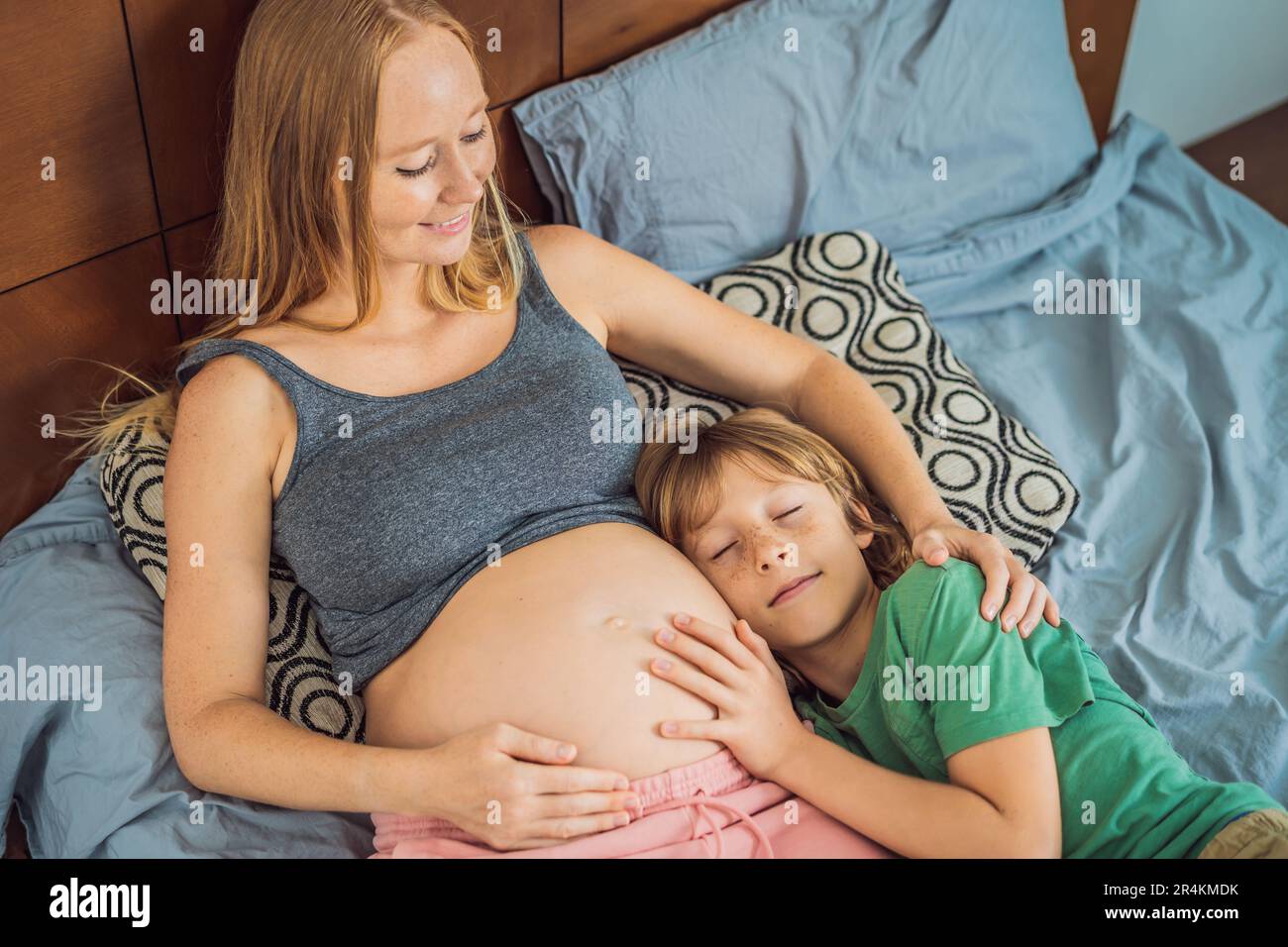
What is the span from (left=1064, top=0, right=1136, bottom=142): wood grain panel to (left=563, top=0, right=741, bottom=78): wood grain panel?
777 millimetres

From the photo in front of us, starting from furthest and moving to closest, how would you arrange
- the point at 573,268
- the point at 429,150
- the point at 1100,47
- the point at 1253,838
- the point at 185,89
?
1. the point at 1100,47
2. the point at 573,268
3. the point at 185,89
4. the point at 429,150
5. the point at 1253,838

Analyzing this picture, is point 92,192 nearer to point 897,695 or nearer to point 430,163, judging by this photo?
point 430,163

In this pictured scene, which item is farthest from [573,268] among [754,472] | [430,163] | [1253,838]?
[1253,838]

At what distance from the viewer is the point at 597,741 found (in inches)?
47.9

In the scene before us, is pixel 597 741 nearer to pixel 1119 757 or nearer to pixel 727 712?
pixel 727 712

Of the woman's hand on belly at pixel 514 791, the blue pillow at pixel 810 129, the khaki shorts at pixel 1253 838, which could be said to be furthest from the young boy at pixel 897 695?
the blue pillow at pixel 810 129

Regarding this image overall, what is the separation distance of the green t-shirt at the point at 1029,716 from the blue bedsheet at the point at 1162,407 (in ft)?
0.66

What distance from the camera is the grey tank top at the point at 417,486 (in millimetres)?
1326

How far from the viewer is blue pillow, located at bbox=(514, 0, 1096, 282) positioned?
182cm

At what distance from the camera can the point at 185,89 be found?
4.76 ft

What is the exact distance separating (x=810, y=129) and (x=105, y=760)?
1.33 meters

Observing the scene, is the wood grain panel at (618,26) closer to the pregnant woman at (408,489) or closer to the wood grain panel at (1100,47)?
the pregnant woman at (408,489)

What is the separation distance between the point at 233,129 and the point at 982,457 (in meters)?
1.02
